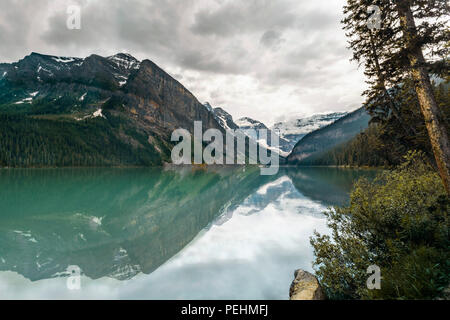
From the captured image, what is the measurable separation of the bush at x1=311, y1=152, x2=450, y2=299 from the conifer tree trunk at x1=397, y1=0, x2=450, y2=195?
115 centimetres

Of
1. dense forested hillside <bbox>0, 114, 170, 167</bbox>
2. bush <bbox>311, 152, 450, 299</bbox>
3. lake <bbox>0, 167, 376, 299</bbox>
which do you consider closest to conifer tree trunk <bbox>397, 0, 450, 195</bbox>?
bush <bbox>311, 152, 450, 299</bbox>

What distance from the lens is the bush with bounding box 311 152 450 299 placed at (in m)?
4.92

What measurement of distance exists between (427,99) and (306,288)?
28.6 feet

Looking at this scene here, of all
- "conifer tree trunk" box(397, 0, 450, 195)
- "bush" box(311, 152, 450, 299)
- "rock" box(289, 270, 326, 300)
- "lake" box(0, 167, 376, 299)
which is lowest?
"lake" box(0, 167, 376, 299)

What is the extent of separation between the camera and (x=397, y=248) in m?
6.34

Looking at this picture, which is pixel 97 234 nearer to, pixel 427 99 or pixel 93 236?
pixel 93 236

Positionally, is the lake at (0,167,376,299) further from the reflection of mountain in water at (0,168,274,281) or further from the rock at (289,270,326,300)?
the rock at (289,270,326,300)

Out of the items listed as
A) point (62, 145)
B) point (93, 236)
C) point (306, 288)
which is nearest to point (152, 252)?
point (93, 236)

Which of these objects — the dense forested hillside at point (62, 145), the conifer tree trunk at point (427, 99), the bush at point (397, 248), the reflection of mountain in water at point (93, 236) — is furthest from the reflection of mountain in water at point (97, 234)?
the dense forested hillside at point (62, 145)

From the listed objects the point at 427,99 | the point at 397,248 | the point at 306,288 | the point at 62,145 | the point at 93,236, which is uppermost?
the point at 62,145

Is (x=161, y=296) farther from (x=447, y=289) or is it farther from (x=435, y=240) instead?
(x=435, y=240)

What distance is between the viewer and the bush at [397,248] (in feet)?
16.1

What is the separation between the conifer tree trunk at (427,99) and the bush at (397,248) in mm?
1152

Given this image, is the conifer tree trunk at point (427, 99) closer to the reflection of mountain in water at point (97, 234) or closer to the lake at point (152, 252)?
the lake at point (152, 252)
